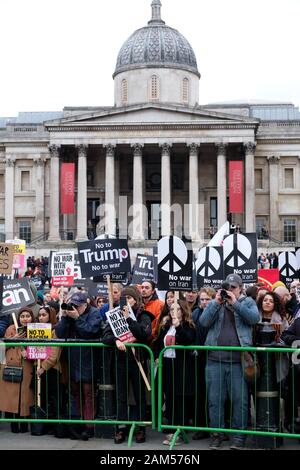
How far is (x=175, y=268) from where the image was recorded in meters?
13.2

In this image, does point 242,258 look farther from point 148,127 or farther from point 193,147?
point 148,127

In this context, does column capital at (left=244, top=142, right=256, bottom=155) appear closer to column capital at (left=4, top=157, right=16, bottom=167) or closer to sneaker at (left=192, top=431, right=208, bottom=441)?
column capital at (left=4, top=157, right=16, bottom=167)

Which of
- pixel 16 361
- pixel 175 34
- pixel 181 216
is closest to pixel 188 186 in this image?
pixel 181 216

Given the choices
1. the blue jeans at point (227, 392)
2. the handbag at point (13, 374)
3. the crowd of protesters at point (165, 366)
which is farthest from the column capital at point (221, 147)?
the blue jeans at point (227, 392)

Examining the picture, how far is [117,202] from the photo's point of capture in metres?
62.1

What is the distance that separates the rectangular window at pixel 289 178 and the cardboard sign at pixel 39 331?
5077cm

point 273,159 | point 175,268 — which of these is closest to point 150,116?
point 273,159

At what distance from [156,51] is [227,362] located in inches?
2137

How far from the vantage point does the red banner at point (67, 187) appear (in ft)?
191

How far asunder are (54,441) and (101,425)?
70cm

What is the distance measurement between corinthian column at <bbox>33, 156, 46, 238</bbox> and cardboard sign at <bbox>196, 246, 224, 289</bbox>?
4447 cm

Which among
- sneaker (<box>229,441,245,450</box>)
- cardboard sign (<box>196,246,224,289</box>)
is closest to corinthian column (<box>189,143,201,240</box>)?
cardboard sign (<box>196,246,224,289</box>)

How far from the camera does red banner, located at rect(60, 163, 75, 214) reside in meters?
58.2
